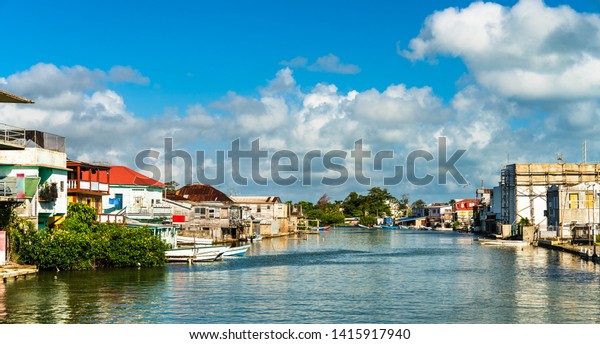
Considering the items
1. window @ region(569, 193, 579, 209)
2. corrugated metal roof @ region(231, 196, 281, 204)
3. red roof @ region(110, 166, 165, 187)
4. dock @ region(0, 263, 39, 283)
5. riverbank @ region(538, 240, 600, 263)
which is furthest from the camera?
corrugated metal roof @ region(231, 196, 281, 204)

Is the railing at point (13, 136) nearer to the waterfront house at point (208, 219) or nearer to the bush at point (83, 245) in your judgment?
the bush at point (83, 245)

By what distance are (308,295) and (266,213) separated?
81.0 m

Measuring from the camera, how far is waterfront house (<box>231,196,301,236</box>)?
108762mm

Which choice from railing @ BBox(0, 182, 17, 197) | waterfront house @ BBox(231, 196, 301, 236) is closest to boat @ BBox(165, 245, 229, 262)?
railing @ BBox(0, 182, 17, 197)

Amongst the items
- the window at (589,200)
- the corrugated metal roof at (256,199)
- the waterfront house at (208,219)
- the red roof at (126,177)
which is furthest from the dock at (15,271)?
the corrugated metal roof at (256,199)

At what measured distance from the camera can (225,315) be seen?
1137 inches

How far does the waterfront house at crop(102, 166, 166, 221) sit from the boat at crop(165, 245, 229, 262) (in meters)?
8.10

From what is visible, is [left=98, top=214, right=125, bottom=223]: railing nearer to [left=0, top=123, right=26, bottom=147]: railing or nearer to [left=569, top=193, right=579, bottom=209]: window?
[left=0, top=123, right=26, bottom=147]: railing

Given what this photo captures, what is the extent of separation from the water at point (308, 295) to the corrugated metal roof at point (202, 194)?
47.0 m

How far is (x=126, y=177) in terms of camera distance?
6700cm

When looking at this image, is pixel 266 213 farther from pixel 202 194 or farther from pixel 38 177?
pixel 38 177

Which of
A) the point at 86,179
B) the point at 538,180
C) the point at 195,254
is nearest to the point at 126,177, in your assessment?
the point at 86,179
